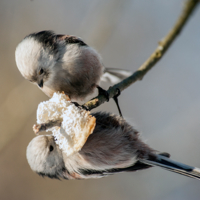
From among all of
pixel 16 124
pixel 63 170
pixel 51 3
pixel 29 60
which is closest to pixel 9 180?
pixel 16 124

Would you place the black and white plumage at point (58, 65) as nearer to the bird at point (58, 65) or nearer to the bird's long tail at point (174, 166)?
the bird at point (58, 65)

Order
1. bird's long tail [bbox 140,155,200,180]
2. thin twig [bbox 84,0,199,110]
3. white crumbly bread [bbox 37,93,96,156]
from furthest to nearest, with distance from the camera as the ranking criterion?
bird's long tail [bbox 140,155,200,180]
white crumbly bread [bbox 37,93,96,156]
thin twig [bbox 84,0,199,110]

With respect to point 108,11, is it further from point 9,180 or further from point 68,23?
point 9,180

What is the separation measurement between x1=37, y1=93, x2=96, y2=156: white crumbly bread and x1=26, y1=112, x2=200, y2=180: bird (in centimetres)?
25

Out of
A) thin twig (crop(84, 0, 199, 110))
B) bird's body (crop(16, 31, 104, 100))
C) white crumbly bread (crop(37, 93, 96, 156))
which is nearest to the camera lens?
thin twig (crop(84, 0, 199, 110))

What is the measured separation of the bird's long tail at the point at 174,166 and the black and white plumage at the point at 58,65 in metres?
0.65

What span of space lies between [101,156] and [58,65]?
0.65 metres

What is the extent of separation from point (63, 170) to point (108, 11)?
1.08m

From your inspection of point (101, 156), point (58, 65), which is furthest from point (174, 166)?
point (58, 65)

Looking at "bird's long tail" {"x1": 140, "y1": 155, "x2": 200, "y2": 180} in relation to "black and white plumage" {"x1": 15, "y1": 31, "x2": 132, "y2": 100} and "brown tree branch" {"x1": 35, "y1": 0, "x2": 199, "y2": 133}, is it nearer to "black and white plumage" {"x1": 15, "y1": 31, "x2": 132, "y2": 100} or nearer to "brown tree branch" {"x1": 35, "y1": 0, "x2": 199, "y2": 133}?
"brown tree branch" {"x1": 35, "y1": 0, "x2": 199, "y2": 133}

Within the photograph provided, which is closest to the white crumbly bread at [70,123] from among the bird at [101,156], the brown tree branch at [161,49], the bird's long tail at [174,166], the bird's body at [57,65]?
the brown tree branch at [161,49]

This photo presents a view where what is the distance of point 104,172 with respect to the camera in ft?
4.44

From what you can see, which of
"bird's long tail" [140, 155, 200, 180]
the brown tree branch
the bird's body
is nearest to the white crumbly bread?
the brown tree branch

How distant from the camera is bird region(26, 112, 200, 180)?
48.8 inches
